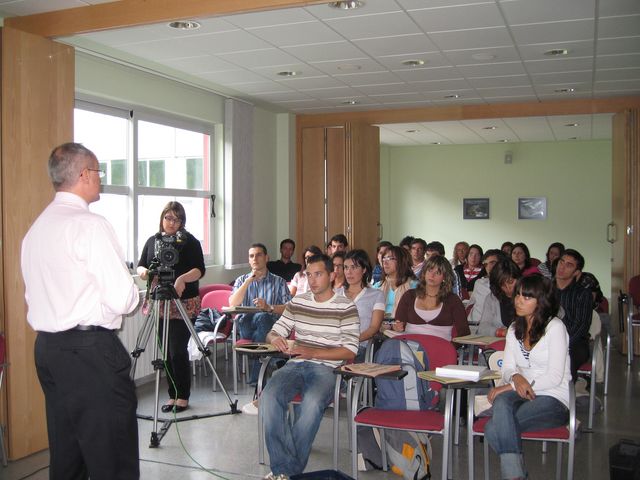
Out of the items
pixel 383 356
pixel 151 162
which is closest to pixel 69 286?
pixel 383 356

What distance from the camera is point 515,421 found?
Answer: 3.77 m

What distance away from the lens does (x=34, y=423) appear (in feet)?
15.9

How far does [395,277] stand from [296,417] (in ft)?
8.13

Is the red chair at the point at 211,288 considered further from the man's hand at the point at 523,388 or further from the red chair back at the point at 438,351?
the man's hand at the point at 523,388

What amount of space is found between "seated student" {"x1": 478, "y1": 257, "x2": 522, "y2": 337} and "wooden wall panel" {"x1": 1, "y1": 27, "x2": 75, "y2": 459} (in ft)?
11.7

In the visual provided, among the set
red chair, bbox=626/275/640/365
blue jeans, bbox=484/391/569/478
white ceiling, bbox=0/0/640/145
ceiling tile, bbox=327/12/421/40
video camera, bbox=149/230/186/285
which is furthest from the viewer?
red chair, bbox=626/275/640/365

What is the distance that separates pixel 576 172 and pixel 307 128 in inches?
256

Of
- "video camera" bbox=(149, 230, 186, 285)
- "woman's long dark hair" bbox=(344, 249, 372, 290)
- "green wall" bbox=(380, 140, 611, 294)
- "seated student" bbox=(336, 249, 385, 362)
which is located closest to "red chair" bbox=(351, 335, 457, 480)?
"seated student" bbox=(336, 249, 385, 362)

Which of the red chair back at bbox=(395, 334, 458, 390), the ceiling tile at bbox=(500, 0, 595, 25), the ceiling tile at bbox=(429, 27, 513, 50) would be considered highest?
the ceiling tile at bbox=(429, 27, 513, 50)

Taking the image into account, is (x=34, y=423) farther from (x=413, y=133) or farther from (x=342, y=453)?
(x=413, y=133)

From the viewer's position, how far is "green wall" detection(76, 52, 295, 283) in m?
6.59

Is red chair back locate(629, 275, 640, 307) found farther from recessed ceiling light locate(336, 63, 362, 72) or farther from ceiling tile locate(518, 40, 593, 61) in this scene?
recessed ceiling light locate(336, 63, 362, 72)

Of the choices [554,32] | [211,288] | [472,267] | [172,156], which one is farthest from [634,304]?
[172,156]

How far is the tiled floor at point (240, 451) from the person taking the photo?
14.7 ft
